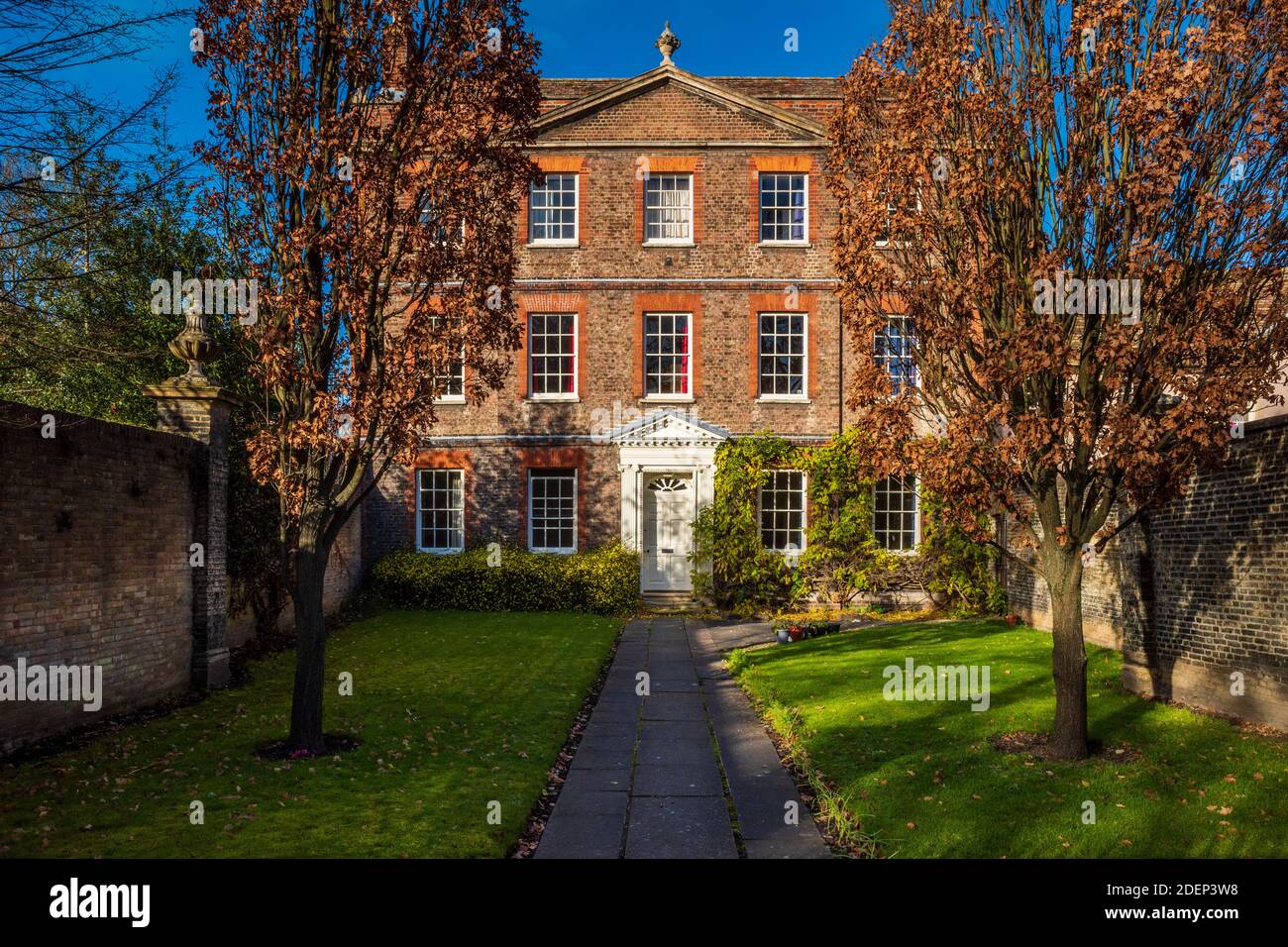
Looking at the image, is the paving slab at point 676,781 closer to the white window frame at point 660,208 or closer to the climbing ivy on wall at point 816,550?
the climbing ivy on wall at point 816,550

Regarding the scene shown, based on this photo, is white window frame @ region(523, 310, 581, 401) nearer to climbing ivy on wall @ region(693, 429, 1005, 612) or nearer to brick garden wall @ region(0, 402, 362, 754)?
climbing ivy on wall @ region(693, 429, 1005, 612)

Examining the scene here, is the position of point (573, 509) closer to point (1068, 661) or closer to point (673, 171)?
point (673, 171)

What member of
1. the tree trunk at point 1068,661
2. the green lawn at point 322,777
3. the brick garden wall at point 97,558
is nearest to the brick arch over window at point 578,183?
the brick garden wall at point 97,558

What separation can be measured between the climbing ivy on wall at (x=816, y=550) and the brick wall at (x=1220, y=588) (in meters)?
8.68

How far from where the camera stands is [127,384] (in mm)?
13477

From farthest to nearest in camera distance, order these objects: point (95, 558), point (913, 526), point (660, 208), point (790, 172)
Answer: point (660, 208) → point (790, 172) → point (913, 526) → point (95, 558)

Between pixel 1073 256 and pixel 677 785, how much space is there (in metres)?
5.88

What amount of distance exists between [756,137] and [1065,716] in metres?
17.3

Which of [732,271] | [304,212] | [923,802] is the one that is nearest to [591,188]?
[732,271]

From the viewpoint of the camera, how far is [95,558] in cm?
906

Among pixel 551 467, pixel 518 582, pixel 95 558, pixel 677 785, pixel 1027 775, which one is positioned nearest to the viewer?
pixel 1027 775

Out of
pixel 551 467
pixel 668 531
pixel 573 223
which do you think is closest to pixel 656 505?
pixel 668 531

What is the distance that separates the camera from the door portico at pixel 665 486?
811 inches

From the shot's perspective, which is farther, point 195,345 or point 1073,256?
point 195,345
